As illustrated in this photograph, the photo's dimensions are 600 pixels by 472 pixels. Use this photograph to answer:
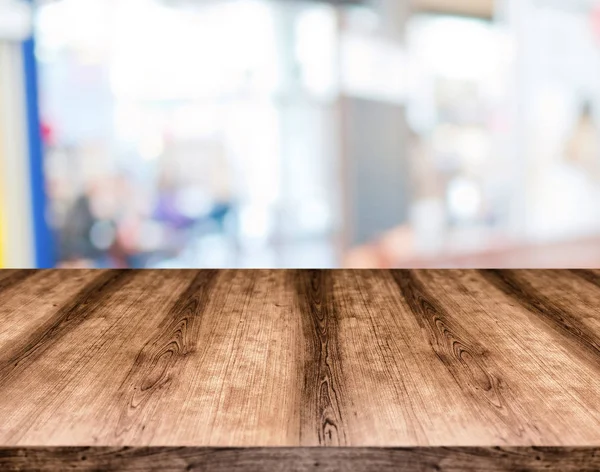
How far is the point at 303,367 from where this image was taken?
33.5 inches

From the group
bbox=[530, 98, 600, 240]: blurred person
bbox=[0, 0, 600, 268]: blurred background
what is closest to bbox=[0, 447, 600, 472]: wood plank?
bbox=[0, 0, 600, 268]: blurred background

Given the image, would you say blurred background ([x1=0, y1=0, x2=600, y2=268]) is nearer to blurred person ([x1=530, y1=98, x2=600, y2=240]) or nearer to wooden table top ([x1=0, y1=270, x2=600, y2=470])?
blurred person ([x1=530, y1=98, x2=600, y2=240])

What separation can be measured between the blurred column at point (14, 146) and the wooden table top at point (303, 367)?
2453mm

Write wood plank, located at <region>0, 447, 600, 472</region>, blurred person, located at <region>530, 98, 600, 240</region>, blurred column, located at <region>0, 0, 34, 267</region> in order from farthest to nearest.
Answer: blurred person, located at <region>530, 98, 600, 240</region> → blurred column, located at <region>0, 0, 34, 267</region> → wood plank, located at <region>0, 447, 600, 472</region>

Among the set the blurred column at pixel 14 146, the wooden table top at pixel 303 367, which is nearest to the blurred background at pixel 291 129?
the blurred column at pixel 14 146

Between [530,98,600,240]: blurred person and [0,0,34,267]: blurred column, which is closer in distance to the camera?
[0,0,34,267]: blurred column

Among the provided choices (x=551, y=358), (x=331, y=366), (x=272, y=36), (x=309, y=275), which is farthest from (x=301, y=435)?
(x=272, y=36)

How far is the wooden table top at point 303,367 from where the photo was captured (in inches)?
A: 26.5

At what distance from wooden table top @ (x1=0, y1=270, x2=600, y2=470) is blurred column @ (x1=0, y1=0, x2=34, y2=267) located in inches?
96.6

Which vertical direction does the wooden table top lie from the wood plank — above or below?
above

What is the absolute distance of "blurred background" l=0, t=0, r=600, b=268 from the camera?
361 cm

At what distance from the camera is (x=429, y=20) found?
3693 millimetres

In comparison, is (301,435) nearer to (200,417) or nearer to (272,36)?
(200,417)

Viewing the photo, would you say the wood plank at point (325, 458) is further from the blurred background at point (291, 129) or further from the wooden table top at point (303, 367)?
the blurred background at point (291, 129)
